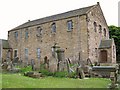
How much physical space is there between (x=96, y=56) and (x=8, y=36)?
2373 cm

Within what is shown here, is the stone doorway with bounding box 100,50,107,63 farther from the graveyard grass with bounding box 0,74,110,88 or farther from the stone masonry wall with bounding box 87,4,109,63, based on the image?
the graveyard grass with bounding box 0,74,110,88

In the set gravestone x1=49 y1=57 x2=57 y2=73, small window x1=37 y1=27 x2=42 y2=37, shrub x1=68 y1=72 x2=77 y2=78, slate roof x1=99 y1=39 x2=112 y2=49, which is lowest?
shrub x1=68 y1=72 x2=77 y2=78

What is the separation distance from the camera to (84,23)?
35.0m

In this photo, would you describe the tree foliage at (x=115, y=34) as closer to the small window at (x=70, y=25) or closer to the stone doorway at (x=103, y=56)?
the stone doorway at (x=103, y=56)

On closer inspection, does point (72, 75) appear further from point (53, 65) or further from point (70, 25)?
point (70, 25)

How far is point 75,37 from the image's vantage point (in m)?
36.0

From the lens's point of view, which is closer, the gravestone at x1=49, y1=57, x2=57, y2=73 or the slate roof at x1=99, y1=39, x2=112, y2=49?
the gravestone at x1=49, y1=57, x2=57, y2=73

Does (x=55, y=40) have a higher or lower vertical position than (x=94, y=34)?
lower

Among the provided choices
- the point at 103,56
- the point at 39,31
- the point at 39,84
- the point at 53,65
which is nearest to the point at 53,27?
the point at 39,31

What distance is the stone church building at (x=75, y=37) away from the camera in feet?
115

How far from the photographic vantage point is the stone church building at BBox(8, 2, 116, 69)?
3500 cm

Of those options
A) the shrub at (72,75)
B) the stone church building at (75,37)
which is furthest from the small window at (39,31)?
the shrub at (72,75)

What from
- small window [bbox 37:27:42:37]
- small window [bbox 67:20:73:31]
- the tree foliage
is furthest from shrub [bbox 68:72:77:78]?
the tree foliage

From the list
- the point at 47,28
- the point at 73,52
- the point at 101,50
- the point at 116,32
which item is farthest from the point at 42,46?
the point at 116,32
